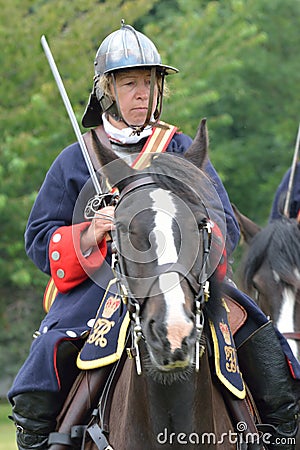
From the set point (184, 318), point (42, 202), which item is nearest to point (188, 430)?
point (184, 318)

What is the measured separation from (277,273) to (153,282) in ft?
14.1

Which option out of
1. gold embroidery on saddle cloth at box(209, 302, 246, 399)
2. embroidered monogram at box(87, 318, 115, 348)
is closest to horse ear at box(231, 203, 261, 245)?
gold embroidery on saddle cloth at box(209, 302, 246, 399)

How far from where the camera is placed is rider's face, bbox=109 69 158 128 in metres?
5.80

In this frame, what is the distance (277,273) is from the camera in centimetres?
856

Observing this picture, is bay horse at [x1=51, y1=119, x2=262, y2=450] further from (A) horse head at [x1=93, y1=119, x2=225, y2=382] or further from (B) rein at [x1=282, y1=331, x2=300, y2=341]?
(B) rein at [x1=282, y1=331, x2=300, y2=341]

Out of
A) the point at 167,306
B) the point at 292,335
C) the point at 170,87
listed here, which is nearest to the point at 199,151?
the point at 167,306

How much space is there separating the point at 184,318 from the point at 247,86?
73.5 ft

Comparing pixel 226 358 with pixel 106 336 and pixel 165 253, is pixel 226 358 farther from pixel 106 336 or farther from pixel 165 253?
pixel 165 253

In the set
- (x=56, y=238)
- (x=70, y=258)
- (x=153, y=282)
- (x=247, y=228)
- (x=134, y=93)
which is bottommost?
(x=153, y=282)

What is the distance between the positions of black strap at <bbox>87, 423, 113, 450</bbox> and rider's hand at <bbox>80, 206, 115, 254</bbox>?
0.85m

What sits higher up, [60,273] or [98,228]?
[98,228]

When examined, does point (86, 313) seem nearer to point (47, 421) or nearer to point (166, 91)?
point (47, 421)

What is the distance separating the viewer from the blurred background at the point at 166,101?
18.9 meters

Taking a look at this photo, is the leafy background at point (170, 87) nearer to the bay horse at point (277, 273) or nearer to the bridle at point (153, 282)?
the bay horse at point (277, 273)
